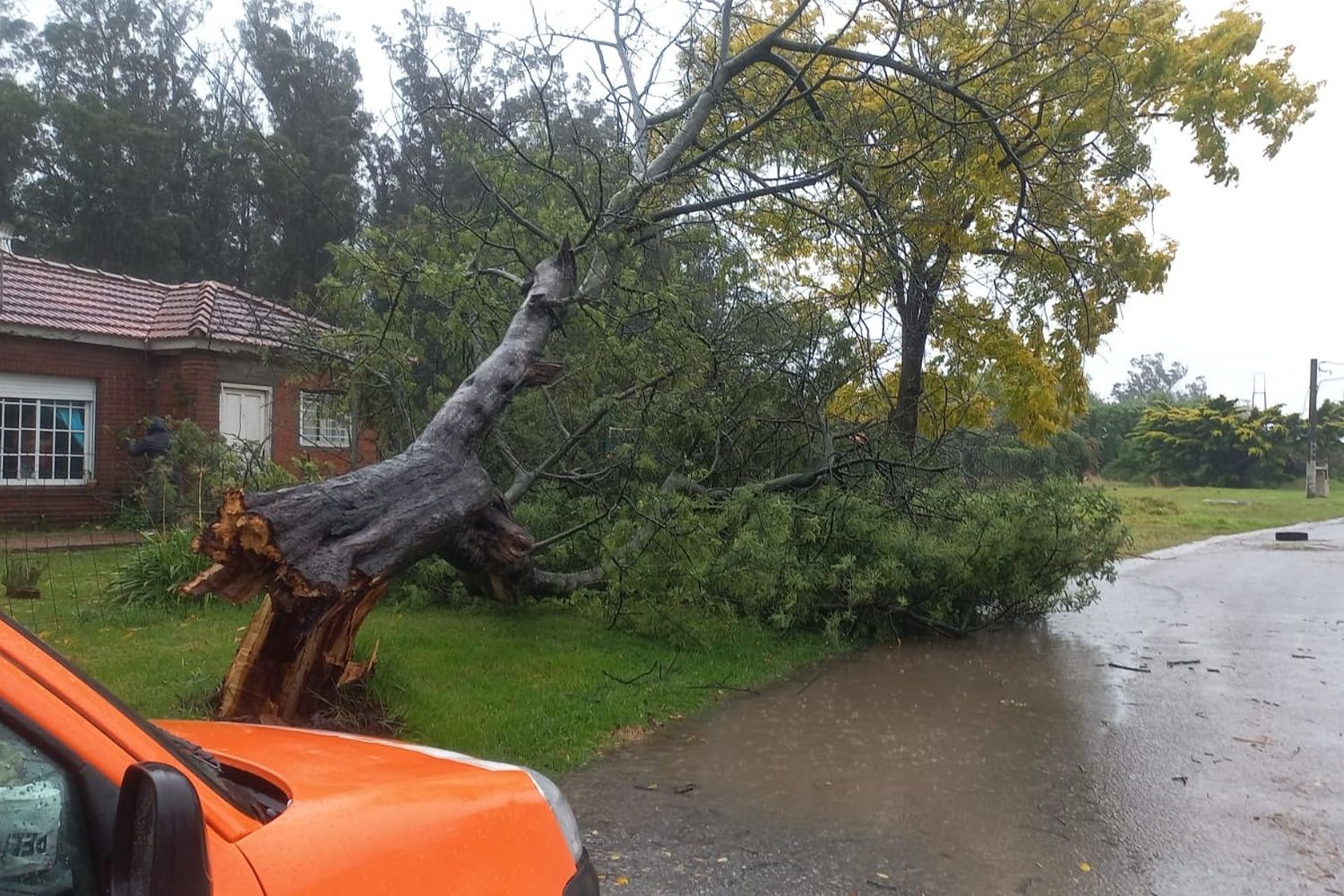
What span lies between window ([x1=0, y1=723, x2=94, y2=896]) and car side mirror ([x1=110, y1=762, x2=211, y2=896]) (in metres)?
0.11

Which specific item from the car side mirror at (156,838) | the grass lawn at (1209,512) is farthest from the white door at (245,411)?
the car side mirror at (156,838)

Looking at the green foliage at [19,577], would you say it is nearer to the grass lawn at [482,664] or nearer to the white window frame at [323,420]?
the grass lawn at [482,664]

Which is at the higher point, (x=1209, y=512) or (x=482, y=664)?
(x=1209, y=512)

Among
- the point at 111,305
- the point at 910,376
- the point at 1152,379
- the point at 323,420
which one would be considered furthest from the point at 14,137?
the point at 1152,379

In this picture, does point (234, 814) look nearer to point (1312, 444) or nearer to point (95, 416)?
point (95, 416)

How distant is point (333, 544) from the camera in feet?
15.5

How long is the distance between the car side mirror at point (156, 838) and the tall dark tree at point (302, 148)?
25706 millimetres

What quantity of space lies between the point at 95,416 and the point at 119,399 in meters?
0.41

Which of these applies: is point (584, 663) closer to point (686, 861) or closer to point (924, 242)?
point (686, 861)

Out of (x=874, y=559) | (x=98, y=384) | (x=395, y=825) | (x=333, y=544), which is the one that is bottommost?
(x=874, y=559)

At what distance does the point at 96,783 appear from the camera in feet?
4.66

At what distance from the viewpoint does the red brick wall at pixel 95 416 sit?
Result: 13.9 metres

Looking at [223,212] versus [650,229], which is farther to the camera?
[223,212]

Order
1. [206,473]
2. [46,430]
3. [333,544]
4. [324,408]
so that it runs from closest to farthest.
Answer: [333,544], [206,473], [324,408], [46,430]
